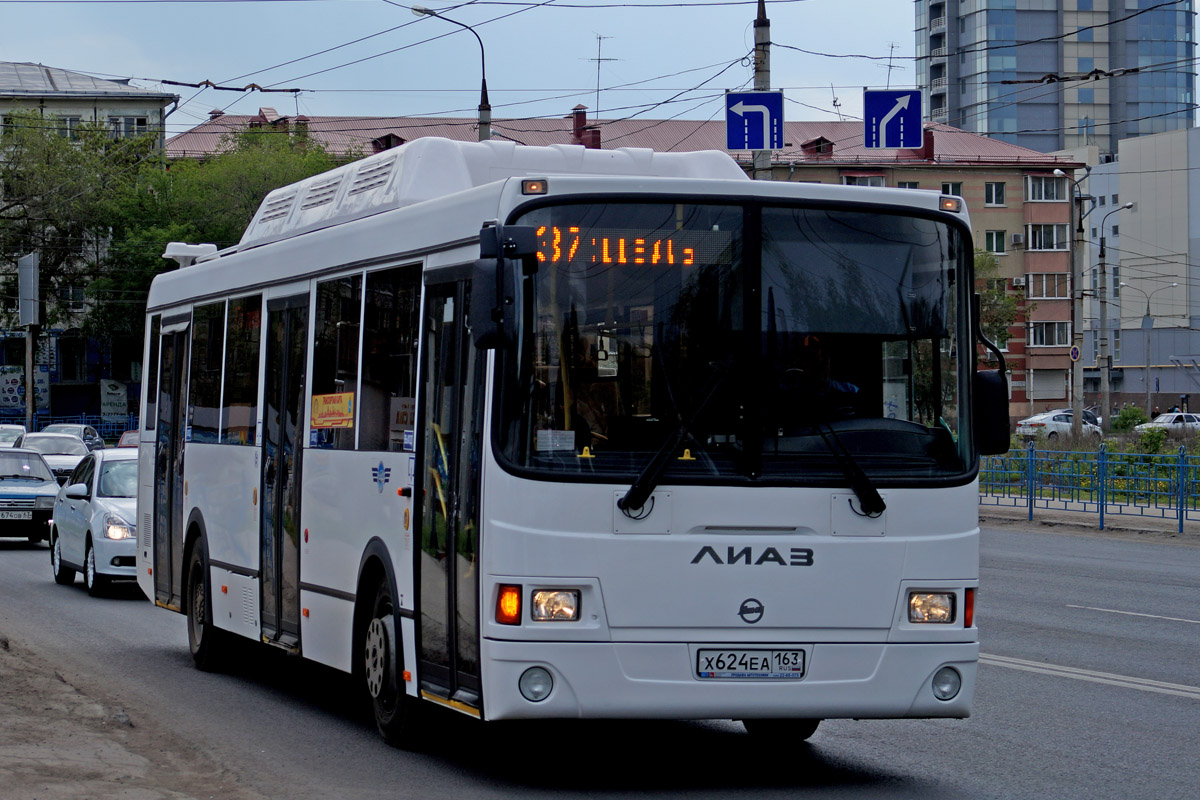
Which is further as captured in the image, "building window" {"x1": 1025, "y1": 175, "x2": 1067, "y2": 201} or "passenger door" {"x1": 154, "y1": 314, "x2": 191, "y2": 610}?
"building window" {"x1": 1025, "y1": 175, "x2": 1067, "y2": 201}

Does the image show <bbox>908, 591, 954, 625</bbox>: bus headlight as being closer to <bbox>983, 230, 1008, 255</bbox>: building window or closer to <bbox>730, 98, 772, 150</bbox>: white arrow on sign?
<bbox>730, 98, 772, 150</bbox>: white arrow on sign

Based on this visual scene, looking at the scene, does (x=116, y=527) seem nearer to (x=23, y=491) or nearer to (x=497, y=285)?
(x=23, y=491)

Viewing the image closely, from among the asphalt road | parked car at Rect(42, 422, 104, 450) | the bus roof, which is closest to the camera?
the asphalt road

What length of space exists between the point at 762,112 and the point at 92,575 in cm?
1054

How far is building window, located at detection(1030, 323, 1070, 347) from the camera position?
85875mm

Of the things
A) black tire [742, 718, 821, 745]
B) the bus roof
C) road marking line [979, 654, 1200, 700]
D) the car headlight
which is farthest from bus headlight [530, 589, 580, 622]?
the car headlight

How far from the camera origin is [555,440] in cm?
689

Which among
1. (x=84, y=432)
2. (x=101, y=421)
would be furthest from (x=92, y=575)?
(x=101, y=421)

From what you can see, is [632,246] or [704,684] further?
[632,246]

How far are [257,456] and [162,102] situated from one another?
7694 centimetres

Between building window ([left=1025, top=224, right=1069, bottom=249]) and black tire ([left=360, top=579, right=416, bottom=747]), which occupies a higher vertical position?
building window ([left=1025, top=224, right=1069, bottom=249])

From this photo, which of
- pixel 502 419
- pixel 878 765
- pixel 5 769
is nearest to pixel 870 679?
pixel 878 765

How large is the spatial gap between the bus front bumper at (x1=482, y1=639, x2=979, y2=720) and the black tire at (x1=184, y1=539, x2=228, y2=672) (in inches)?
197

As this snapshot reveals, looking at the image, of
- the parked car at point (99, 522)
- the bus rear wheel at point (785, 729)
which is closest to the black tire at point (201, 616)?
the bus rear wheel at point (785, 729)
